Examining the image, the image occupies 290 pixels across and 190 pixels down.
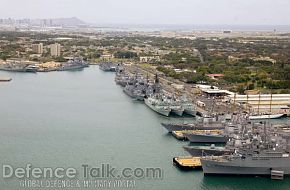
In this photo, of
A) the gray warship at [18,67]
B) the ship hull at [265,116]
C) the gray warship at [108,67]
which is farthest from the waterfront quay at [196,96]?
the gray warship at [18,67]

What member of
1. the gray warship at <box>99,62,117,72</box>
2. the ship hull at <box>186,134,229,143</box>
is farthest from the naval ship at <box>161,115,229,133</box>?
the gray warship at <box>99,62,117,72</box>

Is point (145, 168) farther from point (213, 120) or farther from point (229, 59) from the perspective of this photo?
point (229, 59)

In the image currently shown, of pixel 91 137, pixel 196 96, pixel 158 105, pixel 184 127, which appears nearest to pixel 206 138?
pixel 184 127

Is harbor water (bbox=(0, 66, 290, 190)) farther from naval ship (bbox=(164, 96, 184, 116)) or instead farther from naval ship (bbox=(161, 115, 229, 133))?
naval ship (bbox=(164, 96, 184, 116))

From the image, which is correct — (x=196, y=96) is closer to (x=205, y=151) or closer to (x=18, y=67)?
(x=205, y=151)

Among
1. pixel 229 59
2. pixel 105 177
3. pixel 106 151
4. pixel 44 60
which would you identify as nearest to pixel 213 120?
pixel 106 151
